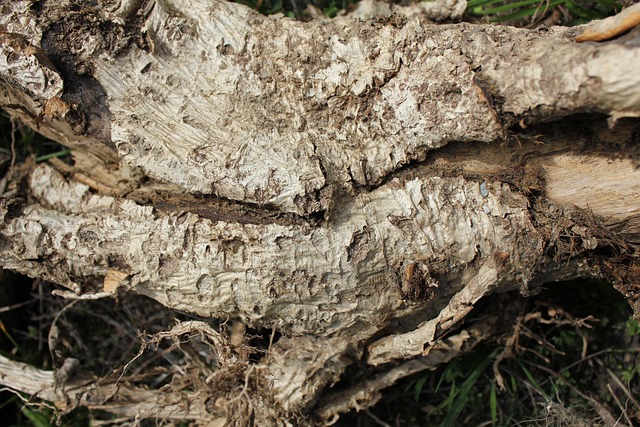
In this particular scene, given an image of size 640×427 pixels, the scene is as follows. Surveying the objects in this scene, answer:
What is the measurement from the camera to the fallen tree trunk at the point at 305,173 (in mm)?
1685

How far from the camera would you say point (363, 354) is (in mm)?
2020

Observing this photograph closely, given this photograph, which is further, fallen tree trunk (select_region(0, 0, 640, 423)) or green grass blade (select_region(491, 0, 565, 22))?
green grass blade (select_region(491, 0, 565, 22))

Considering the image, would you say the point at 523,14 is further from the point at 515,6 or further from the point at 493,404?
the point at 493,404

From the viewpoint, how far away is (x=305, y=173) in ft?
5.43

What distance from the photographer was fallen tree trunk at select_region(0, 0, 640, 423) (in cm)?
168

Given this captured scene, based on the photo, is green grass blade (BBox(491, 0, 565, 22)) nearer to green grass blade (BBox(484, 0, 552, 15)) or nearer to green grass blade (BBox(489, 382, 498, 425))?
green grass blade (BBox(484, 0, 552, 15))

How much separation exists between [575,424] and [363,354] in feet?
2.53

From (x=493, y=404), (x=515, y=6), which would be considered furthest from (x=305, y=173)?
(x=493, y=404)

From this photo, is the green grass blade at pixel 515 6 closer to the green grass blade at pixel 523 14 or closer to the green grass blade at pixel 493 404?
the green grass blade at pixel 523 14

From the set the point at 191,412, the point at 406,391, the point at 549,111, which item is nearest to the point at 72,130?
the point at 191,412

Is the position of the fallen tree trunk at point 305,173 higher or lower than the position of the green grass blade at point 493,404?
higher

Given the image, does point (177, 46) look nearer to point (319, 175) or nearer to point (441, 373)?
point (319, 175)

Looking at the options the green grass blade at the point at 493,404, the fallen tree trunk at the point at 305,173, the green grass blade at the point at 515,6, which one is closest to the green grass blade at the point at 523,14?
the green grass blade at the point at 515,6

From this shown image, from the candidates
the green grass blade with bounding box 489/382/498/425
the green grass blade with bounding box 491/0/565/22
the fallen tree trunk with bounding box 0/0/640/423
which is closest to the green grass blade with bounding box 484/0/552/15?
the green grass blade with bounding box 491/0/565/22
